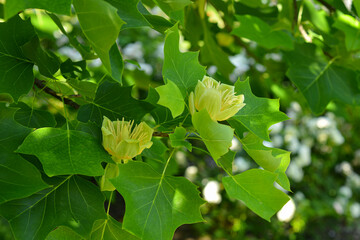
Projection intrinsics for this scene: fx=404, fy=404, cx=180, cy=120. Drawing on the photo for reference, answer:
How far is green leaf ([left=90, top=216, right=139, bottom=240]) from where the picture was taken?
57cm

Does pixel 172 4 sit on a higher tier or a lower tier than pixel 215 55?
higher

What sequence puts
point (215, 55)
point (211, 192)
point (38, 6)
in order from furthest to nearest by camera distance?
point (211, 192) < point (215, 55) < point (38, 6)

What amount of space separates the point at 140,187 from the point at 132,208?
0.11 ft

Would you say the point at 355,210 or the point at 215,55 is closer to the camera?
the point at 215,55

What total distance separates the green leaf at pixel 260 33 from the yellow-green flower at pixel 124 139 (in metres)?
0.51

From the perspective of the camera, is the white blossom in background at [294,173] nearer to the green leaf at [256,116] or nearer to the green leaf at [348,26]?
the green leaf at [348,26]

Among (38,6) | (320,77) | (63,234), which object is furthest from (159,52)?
(38,6)

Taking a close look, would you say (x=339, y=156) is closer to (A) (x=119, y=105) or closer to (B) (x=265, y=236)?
(B) (x=265, y=236)

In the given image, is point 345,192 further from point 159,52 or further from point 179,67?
point 179,67

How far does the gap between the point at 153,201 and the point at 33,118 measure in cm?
24

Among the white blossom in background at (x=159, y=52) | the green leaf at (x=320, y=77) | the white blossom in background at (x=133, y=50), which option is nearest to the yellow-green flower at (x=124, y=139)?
the green leaf at (x=320, y=77)

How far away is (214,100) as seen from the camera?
505 mm

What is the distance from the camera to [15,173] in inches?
18.7

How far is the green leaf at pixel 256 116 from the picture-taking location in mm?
558
